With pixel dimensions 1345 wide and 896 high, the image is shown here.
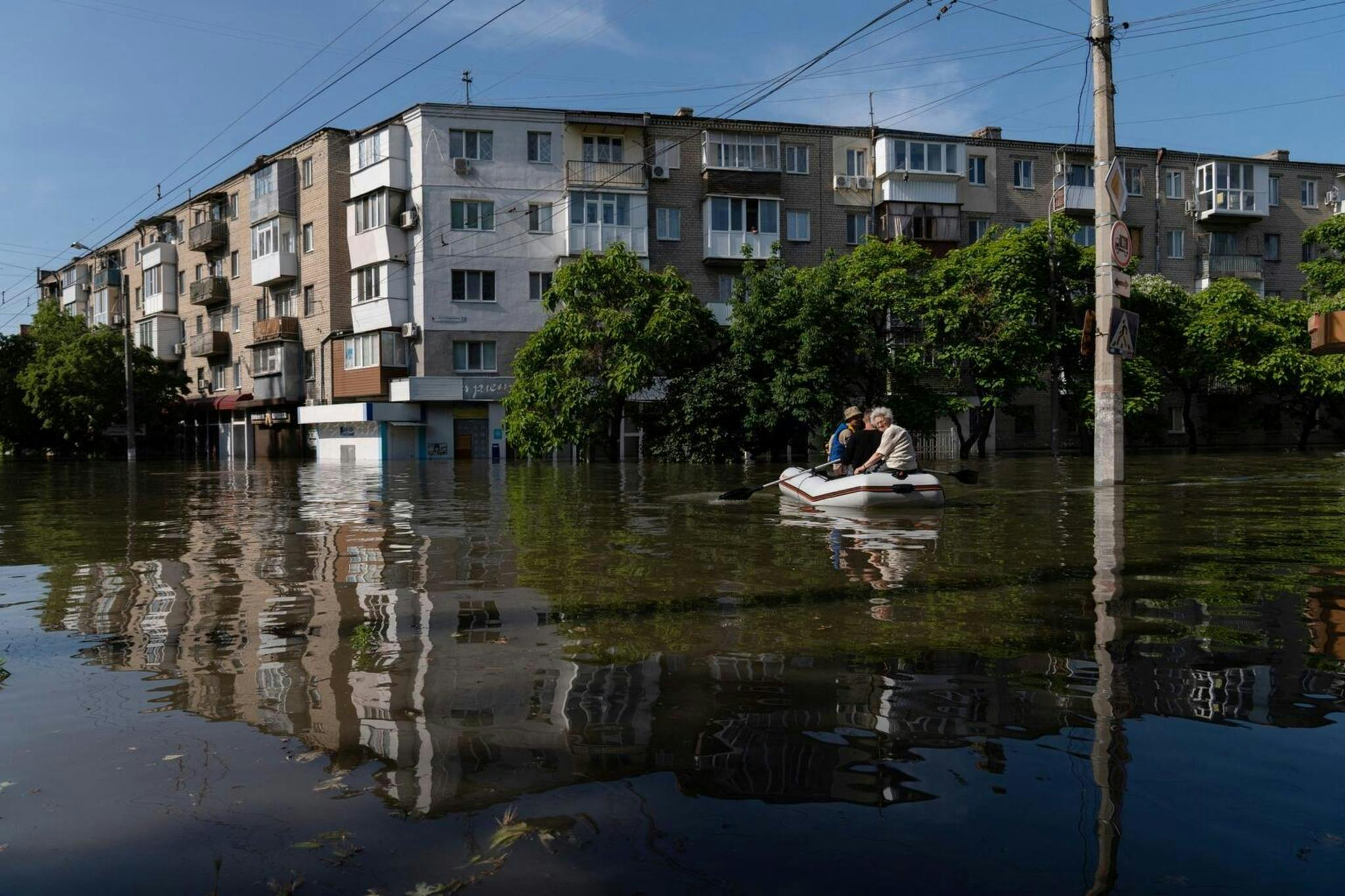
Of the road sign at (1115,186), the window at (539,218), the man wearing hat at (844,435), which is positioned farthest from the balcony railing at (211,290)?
the road sign at (1115,186)

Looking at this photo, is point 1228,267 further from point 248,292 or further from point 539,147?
point 248,292

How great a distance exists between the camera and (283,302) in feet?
182

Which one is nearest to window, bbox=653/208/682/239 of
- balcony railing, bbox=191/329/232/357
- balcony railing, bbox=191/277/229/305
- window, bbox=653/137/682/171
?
window, bbox=653/137/682/171

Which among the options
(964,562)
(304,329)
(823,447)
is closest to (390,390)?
(304,329)

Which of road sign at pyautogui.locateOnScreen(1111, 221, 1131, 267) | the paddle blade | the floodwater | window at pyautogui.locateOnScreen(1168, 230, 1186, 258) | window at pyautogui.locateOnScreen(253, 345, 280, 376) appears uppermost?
window at pyautogui.locateOnScreen(1168, 230, 1186, 258)

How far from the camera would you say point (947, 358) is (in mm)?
41938

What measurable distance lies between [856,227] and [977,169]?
7.20 m

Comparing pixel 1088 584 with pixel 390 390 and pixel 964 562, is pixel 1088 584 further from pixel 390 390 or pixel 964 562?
pixel 390 390

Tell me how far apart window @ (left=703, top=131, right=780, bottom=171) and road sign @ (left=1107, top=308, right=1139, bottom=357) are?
109ft

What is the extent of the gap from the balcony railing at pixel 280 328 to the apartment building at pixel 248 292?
0.06 metres

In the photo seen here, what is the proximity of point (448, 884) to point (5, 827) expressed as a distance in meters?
1.54

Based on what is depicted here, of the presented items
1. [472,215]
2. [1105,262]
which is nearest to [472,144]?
[472,215]

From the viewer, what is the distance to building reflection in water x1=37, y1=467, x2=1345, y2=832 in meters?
3.59

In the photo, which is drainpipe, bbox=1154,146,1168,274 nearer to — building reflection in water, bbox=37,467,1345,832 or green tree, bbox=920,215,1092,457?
green tree, bbox=920,215,1092,457
